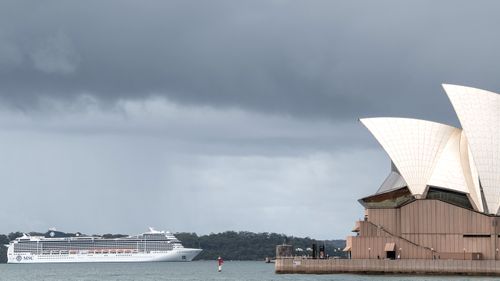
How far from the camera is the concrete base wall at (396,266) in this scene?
87375mm

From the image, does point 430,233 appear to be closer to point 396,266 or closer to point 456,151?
point 396,266

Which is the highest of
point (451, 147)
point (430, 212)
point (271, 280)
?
point (451, 147)

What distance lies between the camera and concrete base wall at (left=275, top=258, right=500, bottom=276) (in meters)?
87.4

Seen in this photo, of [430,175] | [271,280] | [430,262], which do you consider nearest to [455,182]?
[430,175]

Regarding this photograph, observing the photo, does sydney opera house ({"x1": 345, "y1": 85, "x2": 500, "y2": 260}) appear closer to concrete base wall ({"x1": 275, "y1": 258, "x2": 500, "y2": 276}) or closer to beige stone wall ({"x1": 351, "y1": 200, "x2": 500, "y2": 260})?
beige stone wall ({"x1": 351, "y1": 200, "x2": 500, "y2": 260})

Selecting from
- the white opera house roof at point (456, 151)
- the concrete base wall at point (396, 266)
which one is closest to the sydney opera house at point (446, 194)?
the white opera house roof at point (456, 151)

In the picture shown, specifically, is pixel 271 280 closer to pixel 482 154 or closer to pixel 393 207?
pixel 393 207

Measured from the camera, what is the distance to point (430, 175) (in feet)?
310

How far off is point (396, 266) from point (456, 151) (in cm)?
1270

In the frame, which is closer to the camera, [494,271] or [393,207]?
[494,271]

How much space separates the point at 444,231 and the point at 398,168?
7292 millimetres

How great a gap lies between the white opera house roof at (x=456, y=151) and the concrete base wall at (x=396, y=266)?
7.42 meters

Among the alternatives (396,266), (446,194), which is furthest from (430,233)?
(396,266)

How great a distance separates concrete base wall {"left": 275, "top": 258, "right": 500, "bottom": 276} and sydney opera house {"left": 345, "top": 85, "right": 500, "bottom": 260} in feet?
8.91
